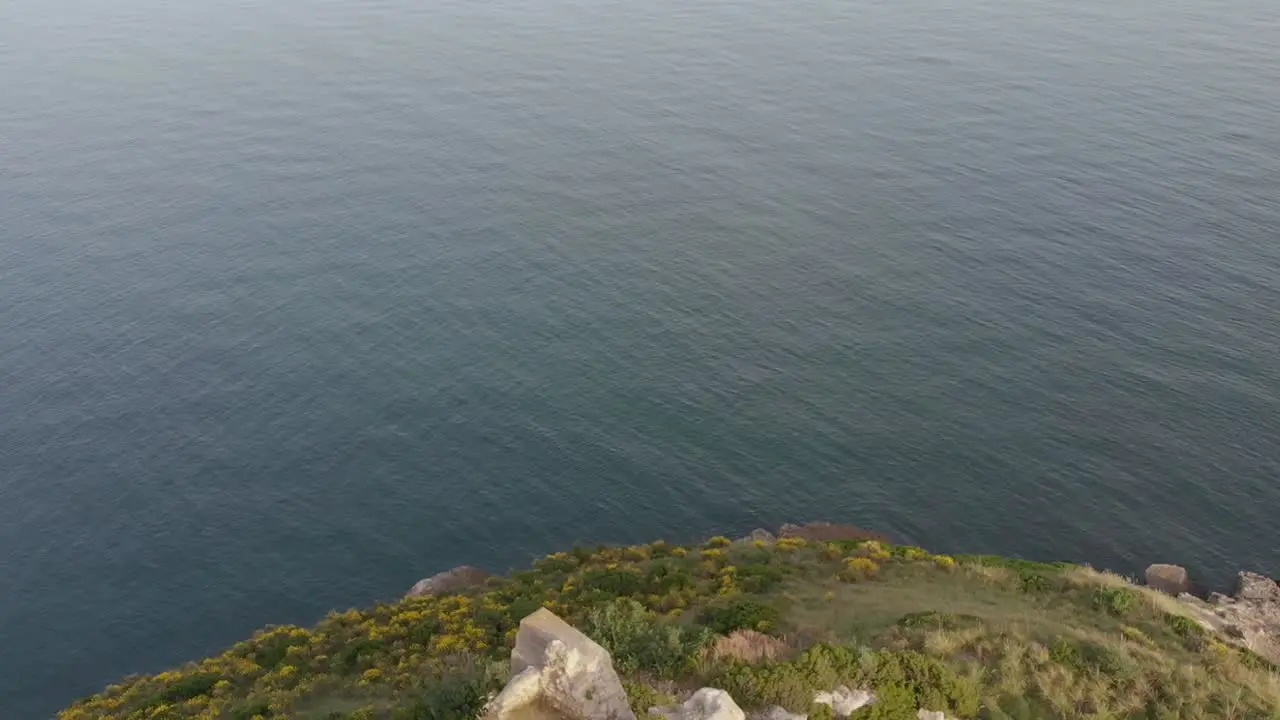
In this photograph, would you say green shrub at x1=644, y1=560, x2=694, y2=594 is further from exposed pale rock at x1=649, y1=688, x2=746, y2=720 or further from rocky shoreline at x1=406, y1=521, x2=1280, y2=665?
exposed pale rock at x1=649, y1=688, x2=746, y2=720

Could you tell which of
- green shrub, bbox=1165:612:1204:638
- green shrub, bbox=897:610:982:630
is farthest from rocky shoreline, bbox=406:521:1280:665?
green shrub, bbox=897:610:982:630

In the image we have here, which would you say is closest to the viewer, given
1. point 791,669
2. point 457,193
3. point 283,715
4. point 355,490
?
point 791,669

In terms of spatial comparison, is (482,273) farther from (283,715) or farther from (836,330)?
(283,715)

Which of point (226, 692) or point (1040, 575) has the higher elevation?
point (1040, 575)

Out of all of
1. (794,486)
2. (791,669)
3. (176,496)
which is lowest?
(176,496)

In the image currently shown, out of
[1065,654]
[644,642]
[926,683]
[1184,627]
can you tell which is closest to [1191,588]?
[1184,627]

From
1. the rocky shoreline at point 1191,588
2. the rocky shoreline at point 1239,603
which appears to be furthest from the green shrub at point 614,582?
the rocky shoreline at point 1239,603

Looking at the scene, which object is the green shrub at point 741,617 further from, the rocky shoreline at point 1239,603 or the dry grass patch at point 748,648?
the rocky shoreline at point 1239,603

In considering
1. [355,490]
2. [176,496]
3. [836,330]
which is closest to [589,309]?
[836,330]
